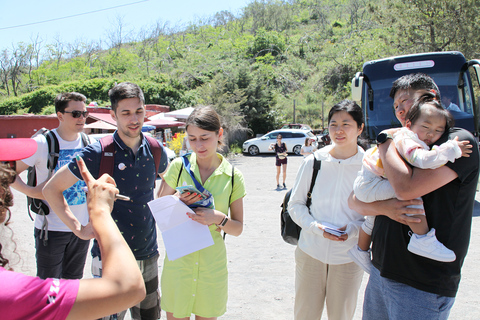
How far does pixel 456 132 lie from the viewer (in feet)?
5.77

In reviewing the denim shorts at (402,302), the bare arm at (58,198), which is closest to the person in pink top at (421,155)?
the denim shorts at (402,302)

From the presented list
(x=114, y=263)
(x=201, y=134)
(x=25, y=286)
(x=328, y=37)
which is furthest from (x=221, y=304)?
(x=328, y=37)

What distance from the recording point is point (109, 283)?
3.53ft

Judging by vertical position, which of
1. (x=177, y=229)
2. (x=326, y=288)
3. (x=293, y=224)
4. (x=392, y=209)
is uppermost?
(x=392, y=209)

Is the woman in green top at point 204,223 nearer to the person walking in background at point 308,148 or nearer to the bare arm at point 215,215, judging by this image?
the bare arm at point 215,215

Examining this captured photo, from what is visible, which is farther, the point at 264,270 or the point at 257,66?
the point at 257,66

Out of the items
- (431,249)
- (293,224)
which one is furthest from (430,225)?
(293,224)

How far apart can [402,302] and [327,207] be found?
3.05 feet

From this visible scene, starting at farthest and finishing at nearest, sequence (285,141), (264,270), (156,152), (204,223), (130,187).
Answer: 1. (285,141)
2. (264,270)
3. (156,152)
4. (130,187)
5. (204,223)

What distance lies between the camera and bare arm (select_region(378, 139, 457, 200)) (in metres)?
1.65

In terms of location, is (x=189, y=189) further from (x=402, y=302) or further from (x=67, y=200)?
(x=67, y=200)

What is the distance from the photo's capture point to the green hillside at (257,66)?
18.0 metres

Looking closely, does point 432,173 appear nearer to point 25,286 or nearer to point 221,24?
point 25,286

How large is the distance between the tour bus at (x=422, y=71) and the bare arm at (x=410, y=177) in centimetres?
529
